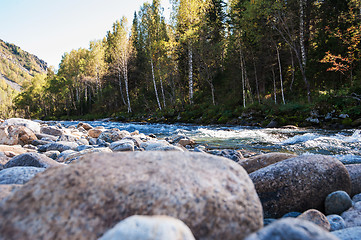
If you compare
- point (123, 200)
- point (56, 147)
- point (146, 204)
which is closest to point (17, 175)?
point (123, 200)

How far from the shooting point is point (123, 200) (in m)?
1.21

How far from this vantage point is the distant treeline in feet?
43.8

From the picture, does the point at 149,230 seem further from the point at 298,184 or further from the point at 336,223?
the point at 298,184

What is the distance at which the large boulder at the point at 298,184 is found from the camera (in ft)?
7.12

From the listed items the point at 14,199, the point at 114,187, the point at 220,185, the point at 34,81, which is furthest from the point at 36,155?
the point at 34,81

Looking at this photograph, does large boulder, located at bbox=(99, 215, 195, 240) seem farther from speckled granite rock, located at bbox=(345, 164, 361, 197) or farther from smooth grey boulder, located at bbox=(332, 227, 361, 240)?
speckled granite rock, located at bbox=(345, 164, 361, 197)

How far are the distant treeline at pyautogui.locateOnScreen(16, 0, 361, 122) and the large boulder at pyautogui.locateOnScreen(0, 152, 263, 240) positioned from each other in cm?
1189

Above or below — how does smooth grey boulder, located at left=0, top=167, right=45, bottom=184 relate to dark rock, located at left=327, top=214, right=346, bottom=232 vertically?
above

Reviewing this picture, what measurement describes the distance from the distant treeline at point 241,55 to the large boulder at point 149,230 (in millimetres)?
12344

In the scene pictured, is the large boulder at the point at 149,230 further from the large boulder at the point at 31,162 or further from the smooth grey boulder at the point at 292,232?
the large boulder at the point at 31,162

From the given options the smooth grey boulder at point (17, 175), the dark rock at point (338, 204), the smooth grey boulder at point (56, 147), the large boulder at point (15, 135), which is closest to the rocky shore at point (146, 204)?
the dark rock at point (338, 204)

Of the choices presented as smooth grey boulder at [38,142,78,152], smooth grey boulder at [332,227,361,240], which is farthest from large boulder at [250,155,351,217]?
smooth grey boulder at [38,142,78,152]

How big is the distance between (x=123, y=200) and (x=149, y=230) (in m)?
0.33

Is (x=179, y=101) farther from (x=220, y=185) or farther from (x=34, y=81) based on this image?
(x=34, y=81)
